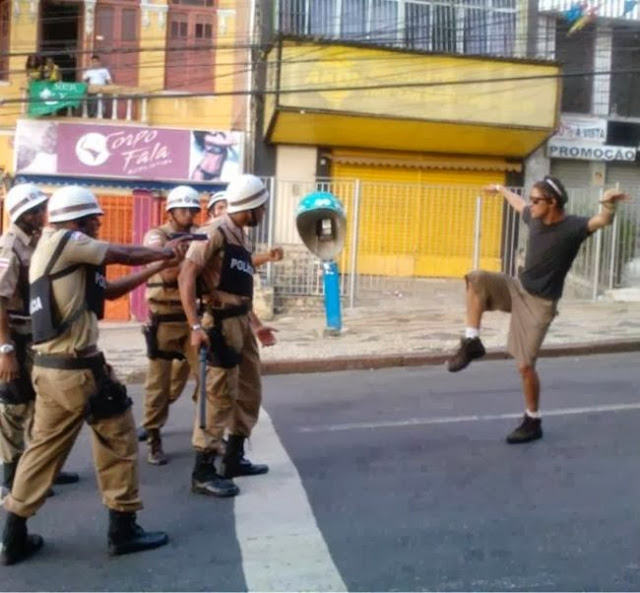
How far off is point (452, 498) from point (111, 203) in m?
11.8

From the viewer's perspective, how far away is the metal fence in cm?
1639

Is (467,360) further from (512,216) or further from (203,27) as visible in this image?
(203,27)

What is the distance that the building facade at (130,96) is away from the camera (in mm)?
19234

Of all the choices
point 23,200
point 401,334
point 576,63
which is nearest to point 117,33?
point 576,63

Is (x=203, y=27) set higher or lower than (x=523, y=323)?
higher

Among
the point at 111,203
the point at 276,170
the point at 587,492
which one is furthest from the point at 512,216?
the point at 587,492

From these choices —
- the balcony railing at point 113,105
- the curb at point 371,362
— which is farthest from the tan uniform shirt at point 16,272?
the balcony railing at point 113,105

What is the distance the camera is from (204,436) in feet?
20.5

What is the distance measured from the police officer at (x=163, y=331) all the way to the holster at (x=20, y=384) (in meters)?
1.08

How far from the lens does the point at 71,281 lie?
201 inches

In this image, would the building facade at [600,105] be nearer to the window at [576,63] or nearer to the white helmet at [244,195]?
the window at [576,63]

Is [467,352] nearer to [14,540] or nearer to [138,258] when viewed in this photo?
[138,258]

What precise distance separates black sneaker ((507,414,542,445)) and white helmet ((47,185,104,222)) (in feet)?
11.1

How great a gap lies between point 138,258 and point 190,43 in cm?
1567
